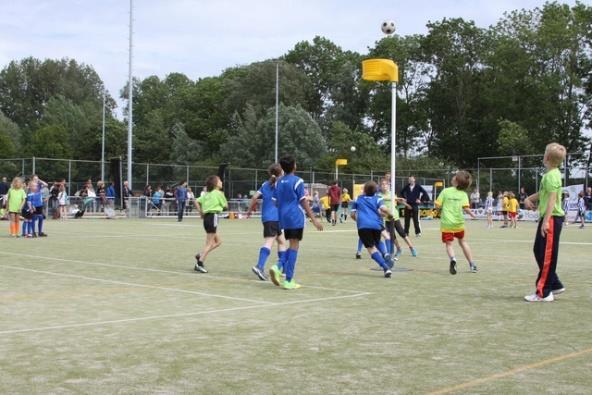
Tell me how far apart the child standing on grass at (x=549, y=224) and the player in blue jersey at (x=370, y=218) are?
10.9ft

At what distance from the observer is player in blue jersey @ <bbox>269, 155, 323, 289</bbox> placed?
1095 cm

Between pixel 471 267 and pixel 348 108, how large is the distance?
7730 cm

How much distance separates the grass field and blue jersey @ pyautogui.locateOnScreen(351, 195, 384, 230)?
2.82 ft

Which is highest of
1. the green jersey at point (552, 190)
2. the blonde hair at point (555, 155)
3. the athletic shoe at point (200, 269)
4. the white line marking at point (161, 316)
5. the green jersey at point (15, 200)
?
the blonde hair at point (555, 155)

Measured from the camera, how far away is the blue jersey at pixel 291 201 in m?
11.0

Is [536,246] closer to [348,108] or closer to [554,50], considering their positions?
[554,50]

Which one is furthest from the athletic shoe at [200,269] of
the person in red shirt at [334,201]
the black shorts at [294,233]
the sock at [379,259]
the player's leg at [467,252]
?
the person in red shirt at [334,201]

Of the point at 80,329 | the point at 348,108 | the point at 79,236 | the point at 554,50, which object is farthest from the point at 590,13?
the point at 80,329

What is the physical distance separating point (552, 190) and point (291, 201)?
11.6 ft

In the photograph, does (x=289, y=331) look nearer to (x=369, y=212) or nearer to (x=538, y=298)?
(x=538, y=298)

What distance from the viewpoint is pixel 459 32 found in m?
79.6

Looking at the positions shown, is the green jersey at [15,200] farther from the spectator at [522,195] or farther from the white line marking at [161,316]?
the spectator at [522,195]

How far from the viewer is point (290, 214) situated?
36.0 feet

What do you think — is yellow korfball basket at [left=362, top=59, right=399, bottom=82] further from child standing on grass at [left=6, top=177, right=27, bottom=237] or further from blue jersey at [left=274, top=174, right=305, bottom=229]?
child standing on grass at [left=6, top=177, right=27, bottom=237]
